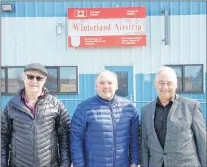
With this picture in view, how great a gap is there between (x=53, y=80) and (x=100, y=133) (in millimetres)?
7223

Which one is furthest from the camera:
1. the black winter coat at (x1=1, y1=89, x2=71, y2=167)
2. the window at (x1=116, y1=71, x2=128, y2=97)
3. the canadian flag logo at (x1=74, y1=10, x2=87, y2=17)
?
the window at (x1=116, y1=71, x2=128, y2=97)

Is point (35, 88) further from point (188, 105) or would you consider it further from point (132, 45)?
point (132, 45)

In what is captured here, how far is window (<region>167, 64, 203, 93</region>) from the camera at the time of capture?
9.94 m

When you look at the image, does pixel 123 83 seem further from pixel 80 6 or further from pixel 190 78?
pixel 80 6

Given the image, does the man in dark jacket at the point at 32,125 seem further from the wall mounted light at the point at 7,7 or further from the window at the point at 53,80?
the wall mounted light at the point at 7,7

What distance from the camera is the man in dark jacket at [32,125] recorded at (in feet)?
10.2

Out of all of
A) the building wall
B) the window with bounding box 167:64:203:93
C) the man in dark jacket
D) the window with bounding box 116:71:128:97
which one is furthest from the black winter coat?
the window with bounding box 167:64:203:93

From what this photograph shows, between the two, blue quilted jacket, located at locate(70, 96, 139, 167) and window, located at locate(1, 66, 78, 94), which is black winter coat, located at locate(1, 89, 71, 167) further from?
window, located at locate(1, 66, 78, 94)

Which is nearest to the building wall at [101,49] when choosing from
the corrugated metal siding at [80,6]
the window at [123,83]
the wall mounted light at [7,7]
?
the corrugated metal siding at [80,6]

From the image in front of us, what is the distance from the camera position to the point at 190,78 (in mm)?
10055

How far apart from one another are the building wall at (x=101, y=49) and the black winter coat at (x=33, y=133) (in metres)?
6.56

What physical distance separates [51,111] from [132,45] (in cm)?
690

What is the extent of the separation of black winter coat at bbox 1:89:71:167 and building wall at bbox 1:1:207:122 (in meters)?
6.56

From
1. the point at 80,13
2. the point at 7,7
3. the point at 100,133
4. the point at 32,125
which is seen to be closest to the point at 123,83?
the point at 80,13
